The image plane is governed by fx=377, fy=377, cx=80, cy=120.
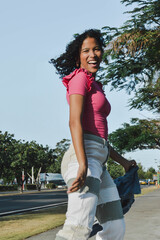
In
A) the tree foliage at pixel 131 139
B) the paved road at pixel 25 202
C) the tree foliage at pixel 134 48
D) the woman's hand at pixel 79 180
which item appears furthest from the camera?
the tree foliage at pixel 131 139

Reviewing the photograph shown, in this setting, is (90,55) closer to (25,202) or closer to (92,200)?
(92,200)

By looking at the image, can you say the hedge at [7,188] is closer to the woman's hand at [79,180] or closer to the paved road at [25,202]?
the paved road at [25,202]

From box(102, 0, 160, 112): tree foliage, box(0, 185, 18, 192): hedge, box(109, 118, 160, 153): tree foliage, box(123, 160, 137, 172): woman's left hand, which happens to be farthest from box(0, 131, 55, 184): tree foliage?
box(123, 160, 137, 172): woman's left hand

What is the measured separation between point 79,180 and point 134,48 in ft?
26.6

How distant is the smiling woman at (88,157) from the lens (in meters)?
1.98

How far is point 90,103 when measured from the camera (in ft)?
7.32

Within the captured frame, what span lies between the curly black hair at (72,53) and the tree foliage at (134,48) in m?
7.17

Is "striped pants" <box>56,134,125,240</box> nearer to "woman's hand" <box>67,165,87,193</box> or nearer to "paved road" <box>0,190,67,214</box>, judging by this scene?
"woman's hand" <box>67,165,87,193</box>

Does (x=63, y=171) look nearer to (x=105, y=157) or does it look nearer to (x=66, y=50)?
(x=105, y=157)

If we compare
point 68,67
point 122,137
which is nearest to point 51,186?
point 122,137

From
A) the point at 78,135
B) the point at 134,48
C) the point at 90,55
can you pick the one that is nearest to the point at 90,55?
the point at 90,55

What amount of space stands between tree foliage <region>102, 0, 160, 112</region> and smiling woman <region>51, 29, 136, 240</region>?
290 inches

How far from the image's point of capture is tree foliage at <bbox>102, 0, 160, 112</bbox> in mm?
9555

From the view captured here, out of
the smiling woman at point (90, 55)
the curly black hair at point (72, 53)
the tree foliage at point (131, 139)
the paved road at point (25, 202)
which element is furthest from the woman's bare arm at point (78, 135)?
the tree foliage at point (131, 139)
